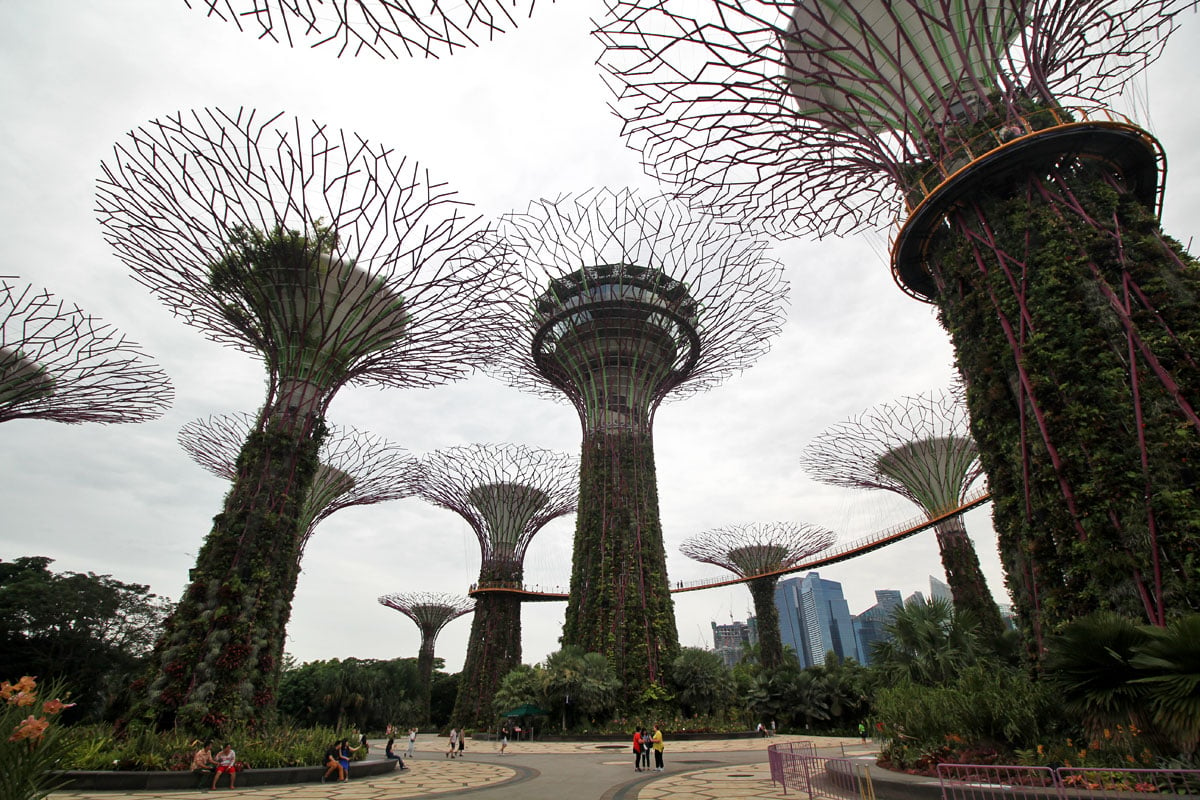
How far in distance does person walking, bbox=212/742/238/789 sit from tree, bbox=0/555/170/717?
24104 mm

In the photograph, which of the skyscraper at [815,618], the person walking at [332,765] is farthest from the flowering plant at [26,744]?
the skyscraper at [815,618]

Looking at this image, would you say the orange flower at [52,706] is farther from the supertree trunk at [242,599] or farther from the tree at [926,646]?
the tree at [926,646]

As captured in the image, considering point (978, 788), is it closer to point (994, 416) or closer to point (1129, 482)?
point (1129, 482)

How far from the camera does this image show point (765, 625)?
36375 millimetres

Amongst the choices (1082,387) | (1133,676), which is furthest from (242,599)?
(1082,387)

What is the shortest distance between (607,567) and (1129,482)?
17582 millimetres

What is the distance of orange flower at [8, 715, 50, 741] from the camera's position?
2816mm

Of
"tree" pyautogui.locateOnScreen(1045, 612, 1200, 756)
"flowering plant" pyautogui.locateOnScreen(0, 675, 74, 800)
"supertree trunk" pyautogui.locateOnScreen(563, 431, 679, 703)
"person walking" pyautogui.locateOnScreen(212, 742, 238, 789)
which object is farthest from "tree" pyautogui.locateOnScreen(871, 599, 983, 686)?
"flowering plant" pyautogui.locateOnScreen(0, 675, 74, 800)

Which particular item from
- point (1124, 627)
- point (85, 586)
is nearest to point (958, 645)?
point (1124, 627)

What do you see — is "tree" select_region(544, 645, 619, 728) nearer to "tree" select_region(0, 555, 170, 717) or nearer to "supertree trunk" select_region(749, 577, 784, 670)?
"supertree trunk" select_region(749, 577, 784, 670)

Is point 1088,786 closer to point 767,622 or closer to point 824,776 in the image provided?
point 824,776

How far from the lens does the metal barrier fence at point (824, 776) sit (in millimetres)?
6969

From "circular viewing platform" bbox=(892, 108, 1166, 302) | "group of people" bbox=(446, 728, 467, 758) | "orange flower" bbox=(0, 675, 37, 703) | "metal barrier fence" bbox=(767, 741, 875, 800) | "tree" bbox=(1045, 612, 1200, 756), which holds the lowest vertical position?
"group of people" bbox=(446, 728, 467, 758)

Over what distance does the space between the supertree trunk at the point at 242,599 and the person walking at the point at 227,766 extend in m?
1.53
